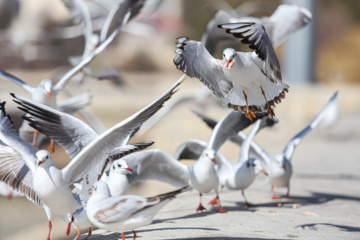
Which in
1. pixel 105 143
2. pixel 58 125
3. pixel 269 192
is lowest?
pixel 269 192

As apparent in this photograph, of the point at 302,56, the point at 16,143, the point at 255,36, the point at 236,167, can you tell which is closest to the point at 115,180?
the point at 16,143

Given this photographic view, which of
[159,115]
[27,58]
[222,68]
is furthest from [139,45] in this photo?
[222,68]

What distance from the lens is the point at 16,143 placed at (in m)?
4.92

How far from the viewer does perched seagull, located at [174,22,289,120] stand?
5219 mm

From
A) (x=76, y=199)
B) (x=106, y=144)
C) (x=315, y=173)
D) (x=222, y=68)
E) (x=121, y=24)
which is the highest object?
(x=121, y=24)

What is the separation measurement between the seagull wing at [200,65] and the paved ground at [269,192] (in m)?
1.27

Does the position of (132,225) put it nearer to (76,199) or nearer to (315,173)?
(76,199)

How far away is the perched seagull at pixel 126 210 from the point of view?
434cm

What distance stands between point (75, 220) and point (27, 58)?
2214 cm

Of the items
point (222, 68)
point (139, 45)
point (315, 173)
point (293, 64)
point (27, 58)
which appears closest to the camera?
point (222, 68)

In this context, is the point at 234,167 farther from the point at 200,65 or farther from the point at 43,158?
the point at 43,158

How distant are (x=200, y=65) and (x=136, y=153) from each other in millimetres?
1028

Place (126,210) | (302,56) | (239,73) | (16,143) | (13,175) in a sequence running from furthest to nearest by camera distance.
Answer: (302,56) < (239,73) < (13,175) < (16,143) < (126,210)

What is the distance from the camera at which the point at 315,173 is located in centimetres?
927
